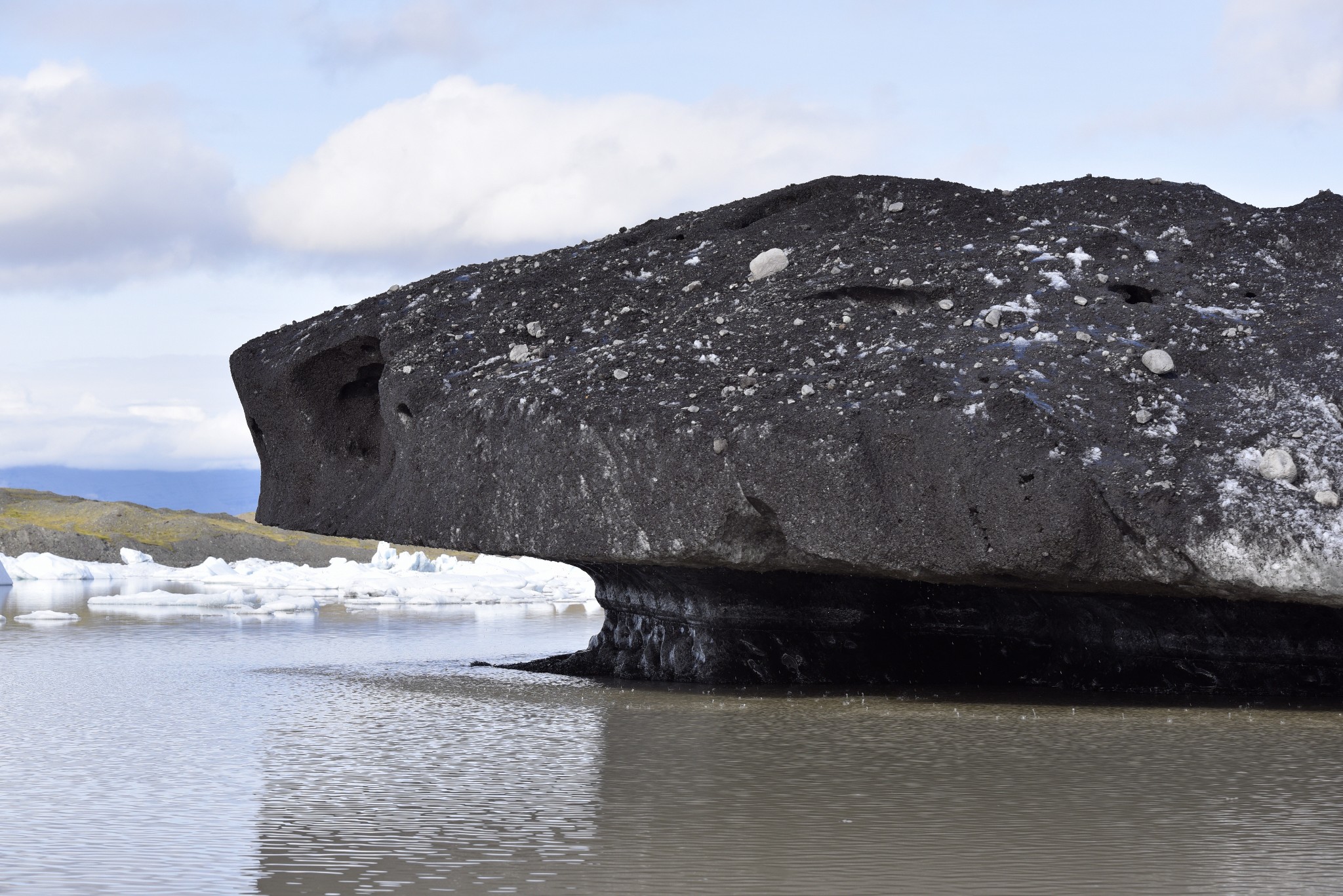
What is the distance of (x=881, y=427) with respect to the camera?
7.91 meters

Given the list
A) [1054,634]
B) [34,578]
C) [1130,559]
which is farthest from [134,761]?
[34,578]

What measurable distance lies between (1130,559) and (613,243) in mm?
5243

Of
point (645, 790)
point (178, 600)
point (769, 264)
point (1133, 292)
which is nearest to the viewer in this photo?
point (645, 790)

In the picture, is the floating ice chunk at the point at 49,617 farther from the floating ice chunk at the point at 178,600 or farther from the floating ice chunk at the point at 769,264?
the floating ice chunk at the point at 769,264

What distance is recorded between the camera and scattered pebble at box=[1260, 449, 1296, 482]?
24.0 ft

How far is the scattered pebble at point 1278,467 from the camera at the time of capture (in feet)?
24.0

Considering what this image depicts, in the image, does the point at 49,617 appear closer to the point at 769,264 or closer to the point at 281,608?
the point at 281,608

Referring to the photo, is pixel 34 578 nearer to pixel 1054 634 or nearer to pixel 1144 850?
pixel 1054 634

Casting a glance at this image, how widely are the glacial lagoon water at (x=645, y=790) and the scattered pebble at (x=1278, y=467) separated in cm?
130

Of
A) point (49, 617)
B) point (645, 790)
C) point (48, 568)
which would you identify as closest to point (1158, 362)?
point (645, 790)

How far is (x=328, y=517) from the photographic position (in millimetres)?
10875

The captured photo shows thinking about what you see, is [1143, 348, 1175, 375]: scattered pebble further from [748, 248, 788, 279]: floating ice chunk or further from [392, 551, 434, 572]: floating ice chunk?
[392, 551, 434, 572]: floating ice chunk

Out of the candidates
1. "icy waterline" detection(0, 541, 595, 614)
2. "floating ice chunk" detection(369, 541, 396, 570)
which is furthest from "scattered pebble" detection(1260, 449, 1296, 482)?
"floating ice chunk" detection(369, 541, 396, 570)

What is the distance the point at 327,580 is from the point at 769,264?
19566mm
